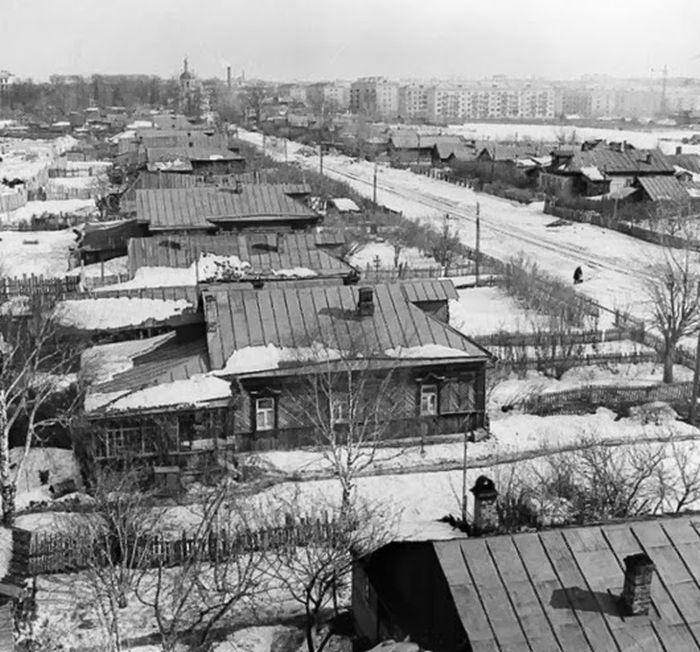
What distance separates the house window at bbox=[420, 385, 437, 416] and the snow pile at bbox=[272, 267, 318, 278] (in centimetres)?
927

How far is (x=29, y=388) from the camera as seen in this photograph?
1867cm

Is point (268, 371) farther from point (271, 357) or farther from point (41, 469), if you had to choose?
point (41, 469)

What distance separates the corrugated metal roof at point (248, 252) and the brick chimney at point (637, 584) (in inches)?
804

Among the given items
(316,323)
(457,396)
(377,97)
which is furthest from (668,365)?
(377,97)

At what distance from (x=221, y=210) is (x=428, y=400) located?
1949 centimetres

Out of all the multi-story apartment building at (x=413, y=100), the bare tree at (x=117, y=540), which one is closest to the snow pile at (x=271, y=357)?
the bare tree at (x=117, y=540)

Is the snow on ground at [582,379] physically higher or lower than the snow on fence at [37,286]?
lower

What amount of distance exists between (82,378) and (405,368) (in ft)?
23.1

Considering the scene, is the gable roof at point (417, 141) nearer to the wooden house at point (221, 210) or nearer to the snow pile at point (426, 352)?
the wooden house at point (221, 210)

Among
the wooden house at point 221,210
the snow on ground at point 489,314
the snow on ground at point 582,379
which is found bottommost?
the snow on ground at point 582,379

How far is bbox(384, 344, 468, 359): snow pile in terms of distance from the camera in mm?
19703

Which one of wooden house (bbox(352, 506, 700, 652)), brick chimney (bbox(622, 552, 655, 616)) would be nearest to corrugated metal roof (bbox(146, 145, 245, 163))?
wooden house (bbox(352, 506, 700, 652))

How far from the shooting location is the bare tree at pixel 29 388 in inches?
637

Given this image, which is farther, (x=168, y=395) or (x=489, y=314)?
(x=489, y=314)
